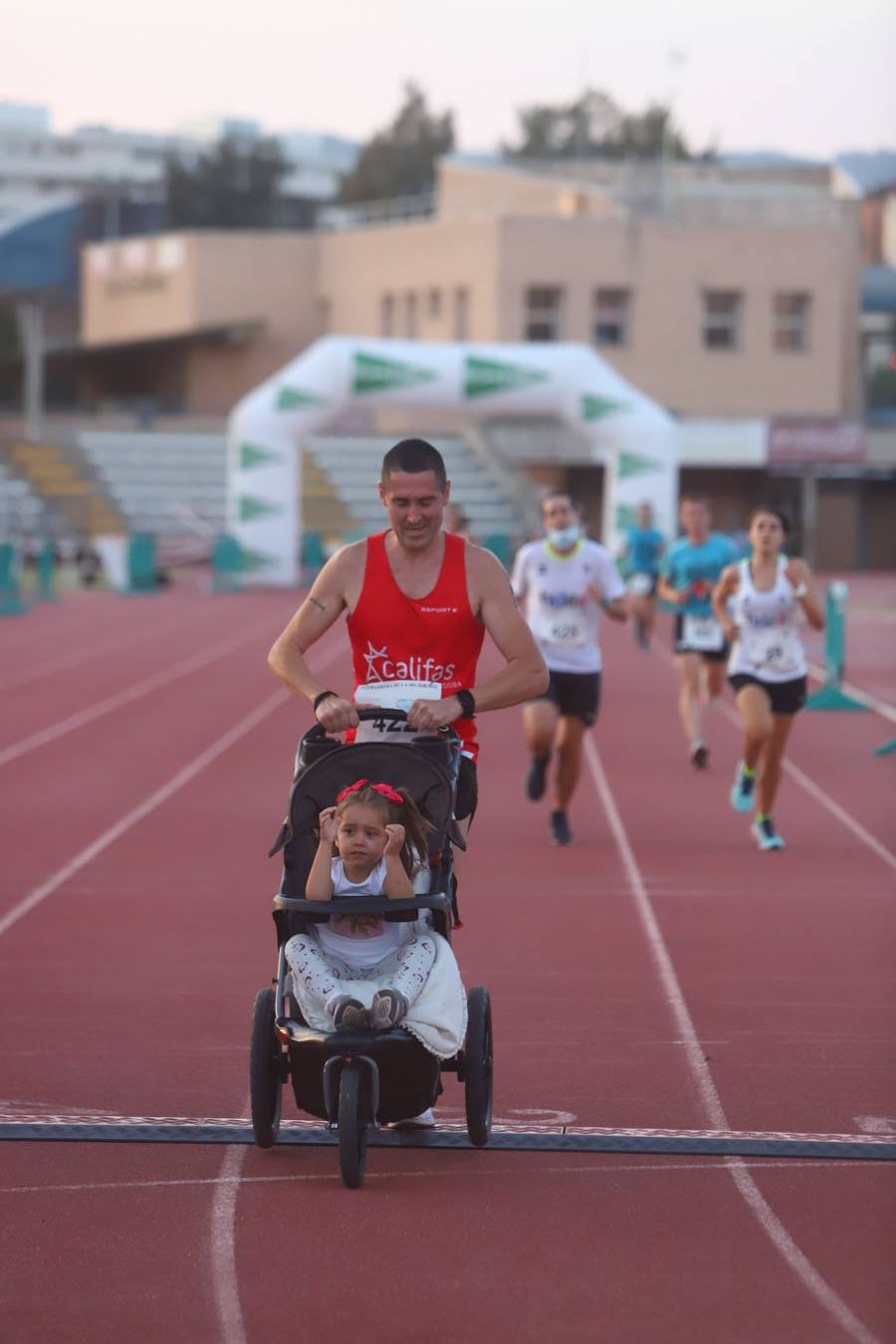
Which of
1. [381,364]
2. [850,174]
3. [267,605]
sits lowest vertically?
[267,605]

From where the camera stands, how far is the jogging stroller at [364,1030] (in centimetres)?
625

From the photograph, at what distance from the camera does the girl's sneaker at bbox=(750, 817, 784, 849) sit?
13094 mm

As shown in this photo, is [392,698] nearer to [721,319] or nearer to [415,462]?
[415,462]

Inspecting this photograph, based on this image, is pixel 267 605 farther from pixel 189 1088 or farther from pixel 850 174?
pixel 850 174

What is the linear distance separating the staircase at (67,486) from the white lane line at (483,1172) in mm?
48322

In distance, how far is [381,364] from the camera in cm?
4153

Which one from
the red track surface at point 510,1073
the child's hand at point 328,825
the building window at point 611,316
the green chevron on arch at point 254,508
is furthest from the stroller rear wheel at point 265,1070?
the building window at point 611,316

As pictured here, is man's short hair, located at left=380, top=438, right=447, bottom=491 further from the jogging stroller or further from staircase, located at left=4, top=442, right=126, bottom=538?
staircase, located at left=4, top=442, right=126, bottom=538

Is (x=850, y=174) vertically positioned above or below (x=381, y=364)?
above

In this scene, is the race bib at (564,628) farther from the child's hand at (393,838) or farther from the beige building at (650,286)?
the beige building at (650,286)

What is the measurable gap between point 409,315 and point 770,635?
173 ft

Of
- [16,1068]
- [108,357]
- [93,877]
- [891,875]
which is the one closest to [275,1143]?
[16,1068]

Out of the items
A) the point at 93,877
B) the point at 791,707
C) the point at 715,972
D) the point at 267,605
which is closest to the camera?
the point at 715,972

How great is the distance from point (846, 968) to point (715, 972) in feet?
1.82
